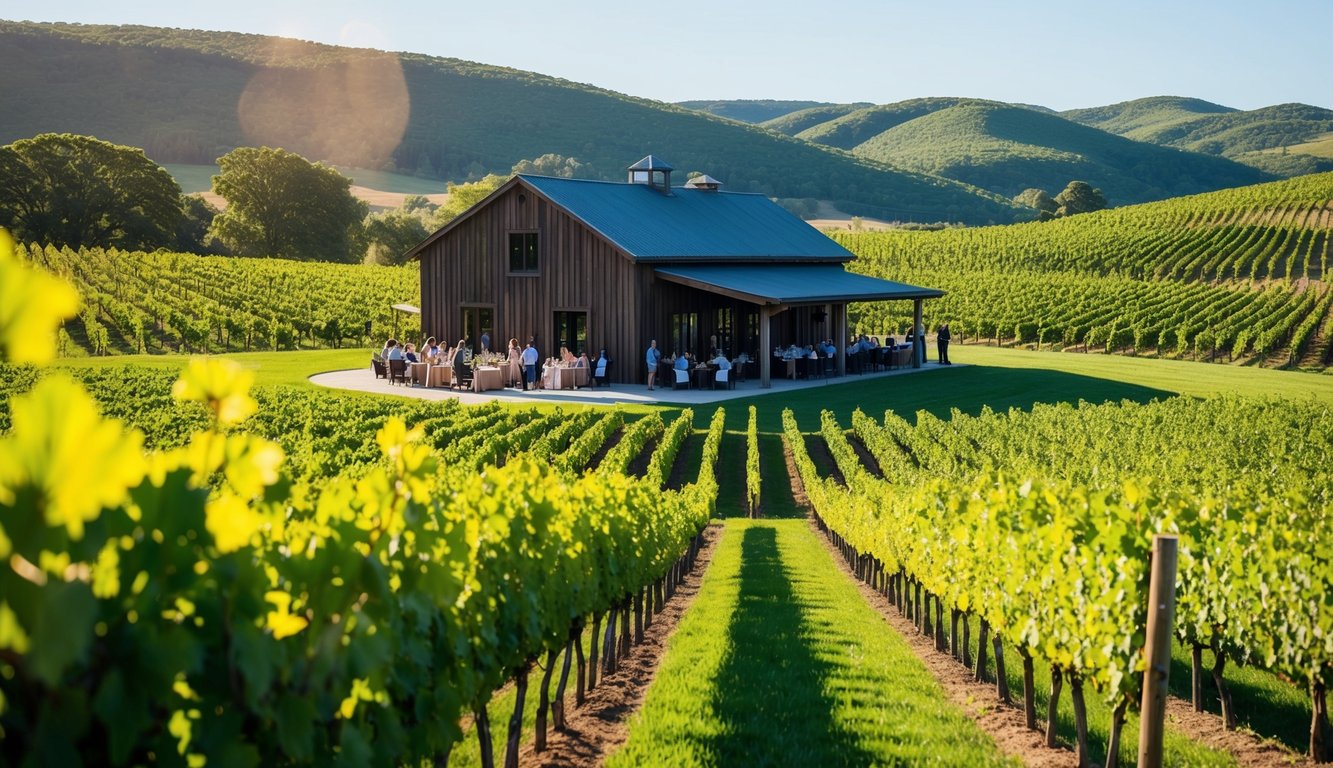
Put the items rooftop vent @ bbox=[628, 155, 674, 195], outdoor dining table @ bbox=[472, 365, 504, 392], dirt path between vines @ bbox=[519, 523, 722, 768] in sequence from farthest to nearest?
rooftop vent @ bbox=[628, 155, 674, 195] < outdoor dining table @ bbox=[472, 365, 504, 392] < dirt path between vines @ bbox=[519, 523, 722, 768]

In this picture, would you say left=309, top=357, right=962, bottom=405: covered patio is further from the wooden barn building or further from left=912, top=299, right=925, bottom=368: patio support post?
left=912, top=299, right=925, bottom=368: patio support post

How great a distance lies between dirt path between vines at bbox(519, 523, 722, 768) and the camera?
6.64 metres

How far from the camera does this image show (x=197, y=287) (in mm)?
48688

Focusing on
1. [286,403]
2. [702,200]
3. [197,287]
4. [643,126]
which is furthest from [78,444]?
[643,126]

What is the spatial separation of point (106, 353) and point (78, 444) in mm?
41911

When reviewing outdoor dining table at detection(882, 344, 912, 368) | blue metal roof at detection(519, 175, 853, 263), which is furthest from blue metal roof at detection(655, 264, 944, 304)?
outdoor dining table at detection(882, 344, 912, 368)

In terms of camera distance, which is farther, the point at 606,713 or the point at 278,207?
the point at 278,207

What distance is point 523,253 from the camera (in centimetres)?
3372

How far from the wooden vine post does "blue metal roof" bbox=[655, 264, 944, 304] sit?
82.3 feet

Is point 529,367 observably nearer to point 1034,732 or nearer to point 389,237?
point 1034,732

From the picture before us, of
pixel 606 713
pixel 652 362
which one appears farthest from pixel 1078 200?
pixel 606 713

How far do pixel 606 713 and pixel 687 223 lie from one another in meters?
30.0

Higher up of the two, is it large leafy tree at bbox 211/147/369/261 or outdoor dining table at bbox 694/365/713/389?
large leafy tree at bbox 211/147/369/261

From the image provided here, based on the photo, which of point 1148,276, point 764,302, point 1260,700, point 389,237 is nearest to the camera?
point 1260,700
